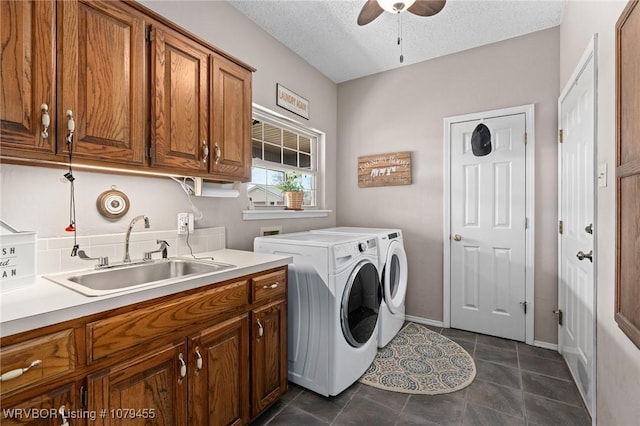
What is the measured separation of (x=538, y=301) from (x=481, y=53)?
2.33 m

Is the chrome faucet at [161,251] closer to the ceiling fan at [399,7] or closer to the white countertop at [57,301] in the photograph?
the white countertop at [57,301]

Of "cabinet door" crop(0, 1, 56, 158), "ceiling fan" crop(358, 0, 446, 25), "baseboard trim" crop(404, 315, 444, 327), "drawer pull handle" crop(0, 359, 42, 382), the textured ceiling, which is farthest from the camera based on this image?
"baseboard trim" crop(404, 315, 444, 327)

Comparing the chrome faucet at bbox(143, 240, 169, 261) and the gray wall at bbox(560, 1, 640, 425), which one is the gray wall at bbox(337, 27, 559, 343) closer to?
the gray wall at bbox(560, 1, 640, 425)

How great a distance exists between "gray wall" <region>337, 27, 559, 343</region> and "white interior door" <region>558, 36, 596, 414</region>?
0.16 meters

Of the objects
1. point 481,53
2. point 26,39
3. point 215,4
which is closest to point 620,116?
point 481,53

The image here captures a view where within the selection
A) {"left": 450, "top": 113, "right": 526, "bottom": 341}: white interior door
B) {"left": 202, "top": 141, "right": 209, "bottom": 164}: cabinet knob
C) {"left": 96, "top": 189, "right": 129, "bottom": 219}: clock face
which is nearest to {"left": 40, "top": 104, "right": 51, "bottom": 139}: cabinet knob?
{"left": 96, "top": 189, "right": 129, "bottom": 219}: clock face

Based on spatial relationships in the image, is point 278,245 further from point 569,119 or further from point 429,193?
point 569,119

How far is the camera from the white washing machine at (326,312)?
73.5 inches

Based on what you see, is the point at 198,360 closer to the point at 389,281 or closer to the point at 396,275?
the point at 389,281

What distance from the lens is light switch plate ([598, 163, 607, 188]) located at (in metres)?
1.42

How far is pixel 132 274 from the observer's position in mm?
1585

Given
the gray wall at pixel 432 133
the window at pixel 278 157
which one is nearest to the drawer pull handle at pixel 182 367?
the window at pixel 278 157

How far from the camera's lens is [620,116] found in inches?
48.4

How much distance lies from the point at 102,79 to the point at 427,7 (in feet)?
6.17
